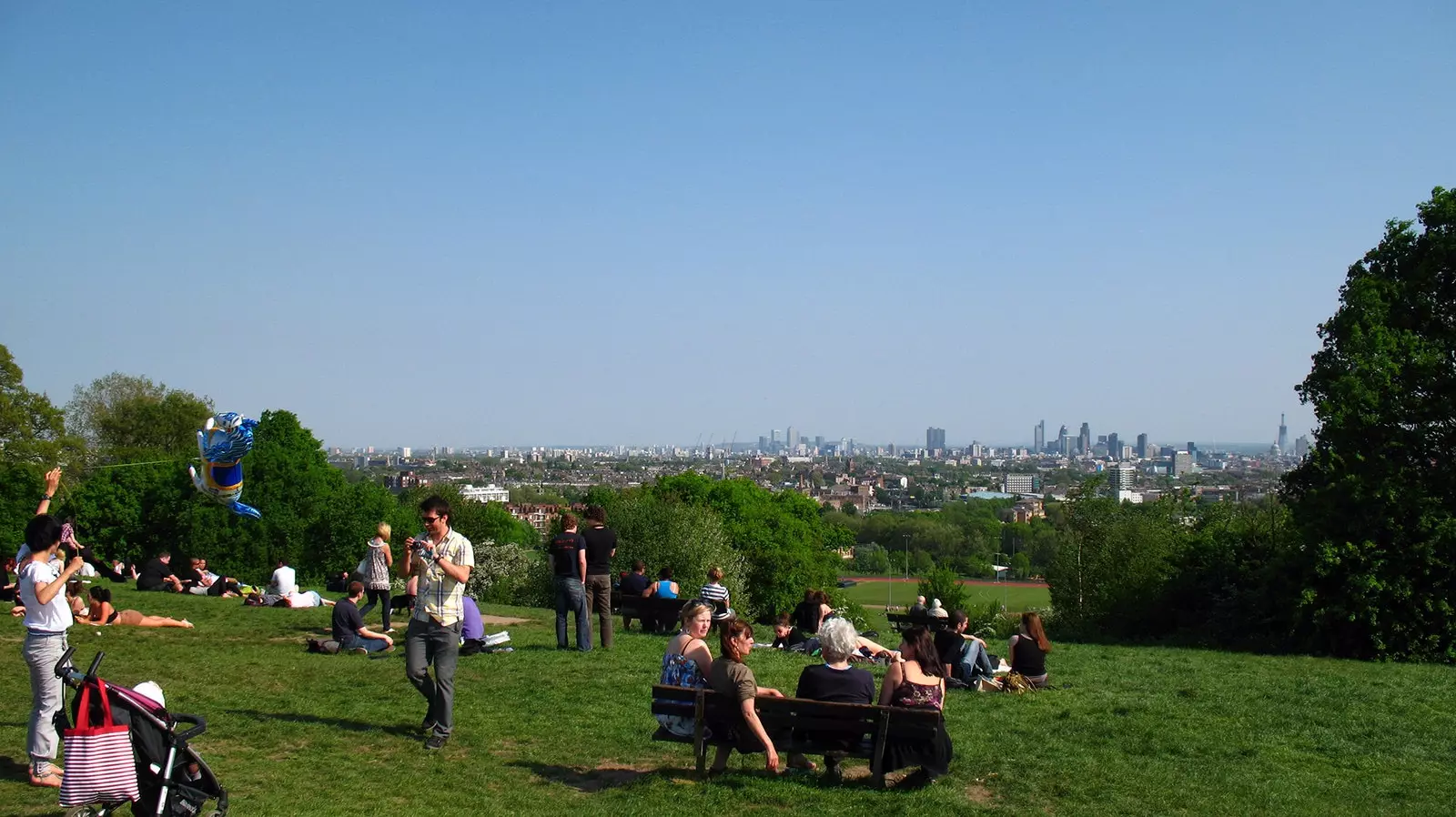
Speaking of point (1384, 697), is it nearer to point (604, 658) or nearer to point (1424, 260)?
point (604, 658)

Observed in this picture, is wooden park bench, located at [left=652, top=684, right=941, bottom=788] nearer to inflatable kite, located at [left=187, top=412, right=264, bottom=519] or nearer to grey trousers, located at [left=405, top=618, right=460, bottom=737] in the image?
grey trousers, located at [left=405, top=618, right=460, bottom=737]

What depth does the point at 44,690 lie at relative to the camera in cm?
725

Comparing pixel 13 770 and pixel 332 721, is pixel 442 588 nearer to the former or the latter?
pixel 332 721

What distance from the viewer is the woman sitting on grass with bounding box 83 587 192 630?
1487 cm

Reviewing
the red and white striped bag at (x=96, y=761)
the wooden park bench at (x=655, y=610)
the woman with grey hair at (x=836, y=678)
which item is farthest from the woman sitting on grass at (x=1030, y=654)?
the red and white striped bag at (x=96, y=761)

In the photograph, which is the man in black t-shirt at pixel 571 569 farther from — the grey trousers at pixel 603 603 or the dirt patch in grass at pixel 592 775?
the dirt patch in grass at pixel 592 775

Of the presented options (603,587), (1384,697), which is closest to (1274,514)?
(1384,697)

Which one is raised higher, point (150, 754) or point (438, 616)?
point (438, 616)

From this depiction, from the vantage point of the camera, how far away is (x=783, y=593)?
63.1m

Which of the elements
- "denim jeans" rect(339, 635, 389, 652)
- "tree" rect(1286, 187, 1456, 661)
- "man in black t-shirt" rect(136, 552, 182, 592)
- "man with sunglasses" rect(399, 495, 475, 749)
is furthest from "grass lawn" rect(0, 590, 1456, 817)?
→ "man in black t-shirt" rect(136, 552, 182, 592)

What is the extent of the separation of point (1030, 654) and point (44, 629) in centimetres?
885

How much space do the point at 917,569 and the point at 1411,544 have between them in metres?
101

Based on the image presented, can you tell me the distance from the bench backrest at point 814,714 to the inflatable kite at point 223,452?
12239mm

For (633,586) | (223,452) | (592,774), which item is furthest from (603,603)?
(223,452)
